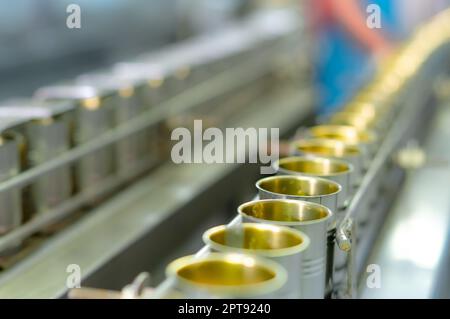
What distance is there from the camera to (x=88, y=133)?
164 cm

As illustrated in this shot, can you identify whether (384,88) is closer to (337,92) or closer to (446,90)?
(446,90)

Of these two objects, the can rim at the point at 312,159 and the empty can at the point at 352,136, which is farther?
the empty can at the point at 352,136

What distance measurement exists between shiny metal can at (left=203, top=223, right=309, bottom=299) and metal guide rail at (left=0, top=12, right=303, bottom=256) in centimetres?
56

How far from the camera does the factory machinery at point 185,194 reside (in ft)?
2.88

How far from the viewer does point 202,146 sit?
2475mm

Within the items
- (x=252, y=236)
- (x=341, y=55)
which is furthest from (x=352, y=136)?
(x=341, y=55)

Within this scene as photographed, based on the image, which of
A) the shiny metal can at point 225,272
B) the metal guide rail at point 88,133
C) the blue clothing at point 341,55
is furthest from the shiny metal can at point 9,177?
the blue clothing at point 341,55

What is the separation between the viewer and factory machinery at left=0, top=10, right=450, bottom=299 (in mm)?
878

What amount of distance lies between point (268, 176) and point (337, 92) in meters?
3.19

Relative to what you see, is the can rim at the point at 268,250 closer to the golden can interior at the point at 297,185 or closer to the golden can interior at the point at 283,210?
the golden can interior at the point at 283,210

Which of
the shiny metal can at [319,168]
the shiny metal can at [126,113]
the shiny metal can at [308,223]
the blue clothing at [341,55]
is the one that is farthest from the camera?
the blue clothing at [341,55]

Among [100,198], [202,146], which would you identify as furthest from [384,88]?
[100,198]

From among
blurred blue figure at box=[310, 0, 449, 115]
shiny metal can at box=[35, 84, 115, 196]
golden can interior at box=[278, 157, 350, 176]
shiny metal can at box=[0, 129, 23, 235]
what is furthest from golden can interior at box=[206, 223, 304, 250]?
blurred blue figure at box=[310, 0, 449, 115]

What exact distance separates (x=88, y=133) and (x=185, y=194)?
0.43 metres
